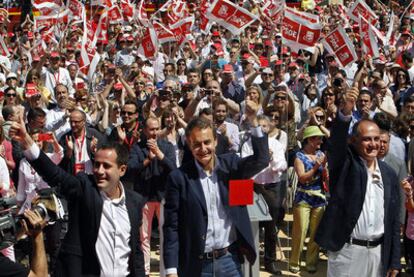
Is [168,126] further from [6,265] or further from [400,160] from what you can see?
[6,265]

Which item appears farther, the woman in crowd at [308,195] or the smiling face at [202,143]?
the woman in crowd at [308,195]

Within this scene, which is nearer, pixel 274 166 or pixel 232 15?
pixel 274 166

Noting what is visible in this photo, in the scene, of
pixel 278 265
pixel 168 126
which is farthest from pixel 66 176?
pixel 278 265

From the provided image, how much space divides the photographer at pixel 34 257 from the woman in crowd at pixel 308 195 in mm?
4911

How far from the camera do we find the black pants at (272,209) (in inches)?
312

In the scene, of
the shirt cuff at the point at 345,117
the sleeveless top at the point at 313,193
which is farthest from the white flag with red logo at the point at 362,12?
the shirt cuff at the point at 345,117

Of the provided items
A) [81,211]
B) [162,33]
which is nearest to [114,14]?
[162,33]

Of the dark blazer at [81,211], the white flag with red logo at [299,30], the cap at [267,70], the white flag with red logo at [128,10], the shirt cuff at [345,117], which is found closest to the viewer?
the dark blazer at [81,211]

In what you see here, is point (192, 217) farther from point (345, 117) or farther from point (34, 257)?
point (34, 257)

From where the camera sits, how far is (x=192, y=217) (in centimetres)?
541

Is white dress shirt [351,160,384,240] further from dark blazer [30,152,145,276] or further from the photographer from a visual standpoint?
the photographer

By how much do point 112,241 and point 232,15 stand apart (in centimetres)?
852

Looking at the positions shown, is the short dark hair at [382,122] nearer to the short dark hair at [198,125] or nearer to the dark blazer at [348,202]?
the dark blazer at [348,202]

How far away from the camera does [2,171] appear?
7094 millimetres
